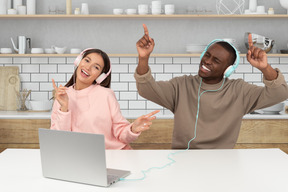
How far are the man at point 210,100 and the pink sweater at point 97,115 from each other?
242 millimetres

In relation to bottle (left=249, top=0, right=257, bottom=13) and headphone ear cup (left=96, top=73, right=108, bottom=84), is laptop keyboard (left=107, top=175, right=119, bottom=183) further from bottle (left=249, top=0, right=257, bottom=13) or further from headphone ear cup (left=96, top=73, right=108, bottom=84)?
bottle (left=249, top=0, right=257, bottom=13)

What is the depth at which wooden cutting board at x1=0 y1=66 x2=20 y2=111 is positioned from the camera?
13.7 feet

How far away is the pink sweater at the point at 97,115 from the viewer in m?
2.30

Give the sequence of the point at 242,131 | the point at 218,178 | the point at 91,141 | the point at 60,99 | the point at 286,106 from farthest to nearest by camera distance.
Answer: the point at 286,106
the point at 242,131
the point at 60,99
the point at 218,178
the point at 91,141

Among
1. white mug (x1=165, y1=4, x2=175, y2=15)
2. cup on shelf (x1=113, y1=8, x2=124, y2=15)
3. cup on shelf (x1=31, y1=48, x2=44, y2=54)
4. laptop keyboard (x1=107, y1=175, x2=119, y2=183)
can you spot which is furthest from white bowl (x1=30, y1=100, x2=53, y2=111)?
laptop keyboard (x1=107, y1=175, x2=119, y2=183)

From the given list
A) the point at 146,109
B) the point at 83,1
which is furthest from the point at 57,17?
the point at 146,109

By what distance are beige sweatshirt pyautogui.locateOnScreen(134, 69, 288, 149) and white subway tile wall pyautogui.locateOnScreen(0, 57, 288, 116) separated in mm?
1809

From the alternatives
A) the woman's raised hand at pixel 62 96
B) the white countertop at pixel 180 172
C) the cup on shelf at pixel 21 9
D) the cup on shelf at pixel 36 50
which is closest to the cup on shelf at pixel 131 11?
the cup on shelf at pixel 36 50

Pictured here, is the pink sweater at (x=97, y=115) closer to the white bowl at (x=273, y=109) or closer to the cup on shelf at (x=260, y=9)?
the white bowl at (x=273, y=109)

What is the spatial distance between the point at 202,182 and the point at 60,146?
570 millimetres

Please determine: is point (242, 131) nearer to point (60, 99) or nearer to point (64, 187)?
point (60, 99)

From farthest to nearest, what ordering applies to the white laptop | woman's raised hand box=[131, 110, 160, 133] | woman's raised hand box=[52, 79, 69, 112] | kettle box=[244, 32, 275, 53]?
kettle box=[244, 32, 275, 53] → woman's raised hand box=[52, 79, 69, 112] → woman's raised hand box=[131, 110, 160, 133] → the white laptop

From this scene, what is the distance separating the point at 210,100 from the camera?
232 cm

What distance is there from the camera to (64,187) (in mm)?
1489
